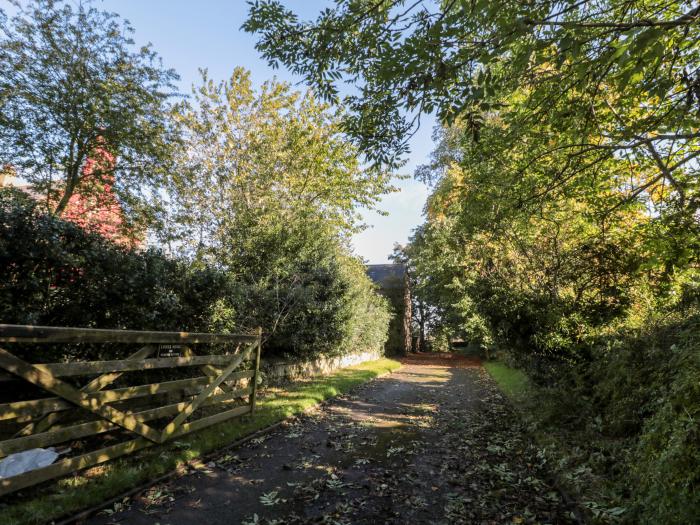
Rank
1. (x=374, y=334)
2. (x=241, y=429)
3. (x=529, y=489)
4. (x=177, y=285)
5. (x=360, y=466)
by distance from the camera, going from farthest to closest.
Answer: (x=374, y=334)
(x=177, y=285)
(x=241, y=429)
(x=360, y=466)
(x=529, y=489)

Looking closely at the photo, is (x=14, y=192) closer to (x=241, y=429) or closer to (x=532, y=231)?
(x=241, y=429)

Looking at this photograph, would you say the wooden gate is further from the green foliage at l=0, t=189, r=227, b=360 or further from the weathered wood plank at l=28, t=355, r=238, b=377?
the green foliage at l=0, t=189, r=227, b=360

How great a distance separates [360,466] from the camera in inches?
221

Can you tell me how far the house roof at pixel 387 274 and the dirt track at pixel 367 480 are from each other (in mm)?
25326

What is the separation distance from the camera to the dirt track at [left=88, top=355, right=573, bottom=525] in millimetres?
4090

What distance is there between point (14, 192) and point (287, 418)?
8916 mm

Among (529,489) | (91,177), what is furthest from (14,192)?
(529,489)

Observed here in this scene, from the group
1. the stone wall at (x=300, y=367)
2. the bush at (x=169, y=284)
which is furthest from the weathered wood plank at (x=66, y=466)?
the stone wall at (x=300, y=367)

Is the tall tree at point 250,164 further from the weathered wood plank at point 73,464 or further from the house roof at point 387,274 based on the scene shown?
the house roof at point 387,274

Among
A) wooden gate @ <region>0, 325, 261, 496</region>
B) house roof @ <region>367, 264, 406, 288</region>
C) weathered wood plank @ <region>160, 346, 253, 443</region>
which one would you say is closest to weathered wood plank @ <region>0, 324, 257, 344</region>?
wooden gate @ <region>0, 325, 261, 496</region>

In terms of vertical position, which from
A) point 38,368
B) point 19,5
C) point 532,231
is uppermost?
point 19,5

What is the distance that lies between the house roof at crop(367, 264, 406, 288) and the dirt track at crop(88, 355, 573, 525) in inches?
997

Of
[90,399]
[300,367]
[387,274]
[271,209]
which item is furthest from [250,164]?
[387,274]

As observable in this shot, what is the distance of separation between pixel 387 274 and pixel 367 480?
114 feet
